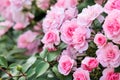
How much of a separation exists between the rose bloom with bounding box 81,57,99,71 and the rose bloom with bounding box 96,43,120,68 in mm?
27

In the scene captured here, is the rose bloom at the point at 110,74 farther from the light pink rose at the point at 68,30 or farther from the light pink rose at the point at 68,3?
the light pink rose at the point at 68,3

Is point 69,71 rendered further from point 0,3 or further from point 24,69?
point 0,3

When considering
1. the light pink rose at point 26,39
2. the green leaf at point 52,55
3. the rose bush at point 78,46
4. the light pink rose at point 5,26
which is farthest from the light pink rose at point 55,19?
the light pink rose at point 5,26

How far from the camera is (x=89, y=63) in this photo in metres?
1.70

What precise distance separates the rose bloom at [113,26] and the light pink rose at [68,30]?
0.16 meters

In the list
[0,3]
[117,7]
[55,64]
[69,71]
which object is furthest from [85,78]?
[0,3]

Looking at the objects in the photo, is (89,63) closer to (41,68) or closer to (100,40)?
(100,40)

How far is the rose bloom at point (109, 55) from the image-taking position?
1.64 meters

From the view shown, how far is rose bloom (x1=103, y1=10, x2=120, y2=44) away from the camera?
1604mm

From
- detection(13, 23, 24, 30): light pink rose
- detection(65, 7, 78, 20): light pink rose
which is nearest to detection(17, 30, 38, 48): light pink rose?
detection(13, 23, 24, 30): light pink rose

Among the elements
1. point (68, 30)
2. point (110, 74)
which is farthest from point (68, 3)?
point (110, 74)

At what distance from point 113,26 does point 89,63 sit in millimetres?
199

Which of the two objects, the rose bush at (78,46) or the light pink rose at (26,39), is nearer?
the rose bush at (78,46)

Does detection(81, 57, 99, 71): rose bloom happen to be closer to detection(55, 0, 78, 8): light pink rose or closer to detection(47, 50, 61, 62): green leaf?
detection(47, 50, 61, 62): green leaf
